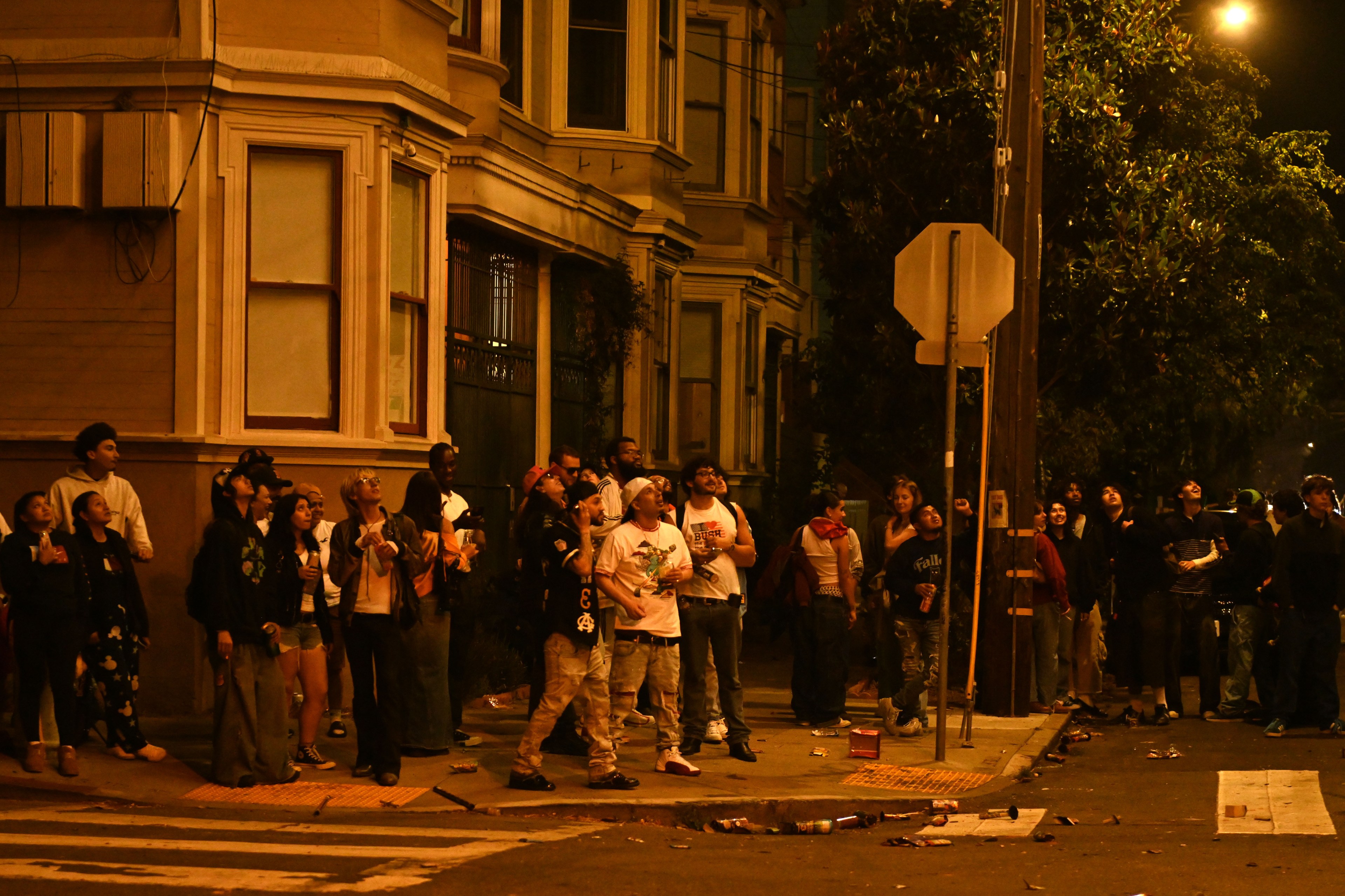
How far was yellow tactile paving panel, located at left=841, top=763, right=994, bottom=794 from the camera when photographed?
10.1 m

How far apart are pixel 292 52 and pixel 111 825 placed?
6.65 meters

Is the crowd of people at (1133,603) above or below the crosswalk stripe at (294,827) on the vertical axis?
above

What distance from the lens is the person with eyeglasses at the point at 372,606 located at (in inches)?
392

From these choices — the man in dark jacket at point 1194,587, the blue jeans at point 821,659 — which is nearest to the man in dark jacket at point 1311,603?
the man in dark jacket at point 1194,587

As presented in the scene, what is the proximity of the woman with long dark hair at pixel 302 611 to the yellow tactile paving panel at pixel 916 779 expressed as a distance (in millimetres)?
3429

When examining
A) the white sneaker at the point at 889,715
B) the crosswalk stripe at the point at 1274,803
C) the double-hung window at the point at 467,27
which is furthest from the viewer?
the double-hung window at the point at 467,27

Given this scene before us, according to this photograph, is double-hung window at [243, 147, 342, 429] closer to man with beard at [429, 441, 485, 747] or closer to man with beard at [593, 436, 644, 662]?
man with beard at [429, 441, 485, 747]

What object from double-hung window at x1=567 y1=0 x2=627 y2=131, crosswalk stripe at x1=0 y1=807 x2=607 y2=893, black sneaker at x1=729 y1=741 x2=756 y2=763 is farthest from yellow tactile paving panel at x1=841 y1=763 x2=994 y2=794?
double-hung window at x1=567 y1=0 x2=627 y2=131

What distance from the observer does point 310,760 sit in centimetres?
1046

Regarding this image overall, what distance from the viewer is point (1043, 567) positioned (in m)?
14.0

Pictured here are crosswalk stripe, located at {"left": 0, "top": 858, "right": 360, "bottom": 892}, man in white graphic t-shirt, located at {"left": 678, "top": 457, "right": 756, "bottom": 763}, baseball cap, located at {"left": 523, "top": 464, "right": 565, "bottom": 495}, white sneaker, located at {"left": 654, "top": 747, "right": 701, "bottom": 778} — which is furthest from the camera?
baseball cap, located at {"left": 523, "top": 464, "right": 565, "bottom": 495}

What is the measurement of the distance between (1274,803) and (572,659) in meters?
4.25

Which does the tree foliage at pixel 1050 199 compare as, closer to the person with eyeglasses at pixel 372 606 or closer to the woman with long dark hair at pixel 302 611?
the woman with long dark hair at pixel 302 611

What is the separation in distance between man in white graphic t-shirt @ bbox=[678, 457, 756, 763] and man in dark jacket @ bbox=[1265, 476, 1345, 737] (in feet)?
15.6
